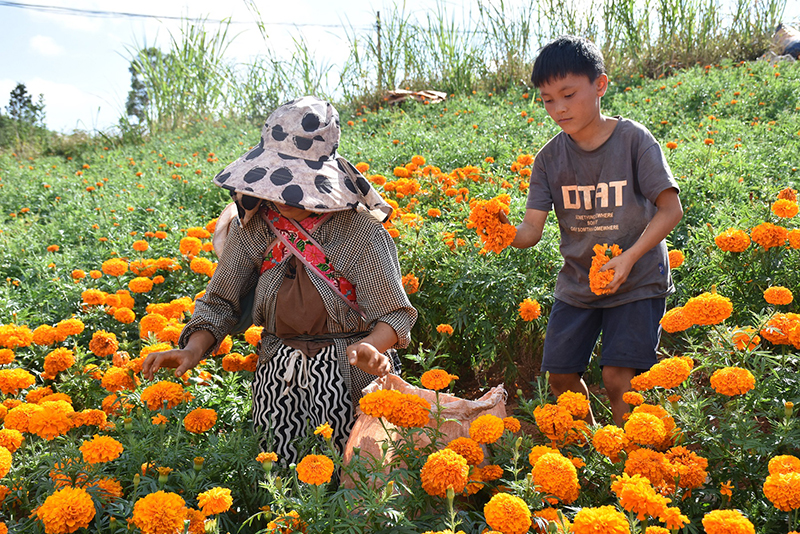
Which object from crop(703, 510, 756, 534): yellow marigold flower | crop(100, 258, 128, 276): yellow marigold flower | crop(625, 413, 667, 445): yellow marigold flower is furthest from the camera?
crop(100, 258, 128, 276): yellow marigold flower

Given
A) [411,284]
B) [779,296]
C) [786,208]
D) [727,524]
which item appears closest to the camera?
[727,524]

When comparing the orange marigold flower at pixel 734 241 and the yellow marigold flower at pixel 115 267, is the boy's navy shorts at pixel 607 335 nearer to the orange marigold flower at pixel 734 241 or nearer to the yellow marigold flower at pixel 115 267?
the orange marigold flower at pixel 734 241

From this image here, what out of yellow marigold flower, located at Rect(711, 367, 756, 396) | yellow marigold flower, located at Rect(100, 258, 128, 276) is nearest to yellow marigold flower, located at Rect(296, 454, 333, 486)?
yellow marigold flower, located at Rect(711, 367, 756, 396)

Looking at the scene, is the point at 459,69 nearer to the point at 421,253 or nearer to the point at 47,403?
the point at 421,253

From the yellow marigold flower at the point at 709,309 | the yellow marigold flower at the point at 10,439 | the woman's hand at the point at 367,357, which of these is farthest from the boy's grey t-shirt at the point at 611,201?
the yellow marigold flower at the point at 10,439

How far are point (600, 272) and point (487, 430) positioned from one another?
0.70 meters

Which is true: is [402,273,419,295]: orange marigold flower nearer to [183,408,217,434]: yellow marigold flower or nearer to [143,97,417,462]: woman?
[143,97,417,462]: woman

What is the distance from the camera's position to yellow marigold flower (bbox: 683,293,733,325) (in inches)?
63.7

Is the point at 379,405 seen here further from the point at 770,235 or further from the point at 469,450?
the point at 770,235

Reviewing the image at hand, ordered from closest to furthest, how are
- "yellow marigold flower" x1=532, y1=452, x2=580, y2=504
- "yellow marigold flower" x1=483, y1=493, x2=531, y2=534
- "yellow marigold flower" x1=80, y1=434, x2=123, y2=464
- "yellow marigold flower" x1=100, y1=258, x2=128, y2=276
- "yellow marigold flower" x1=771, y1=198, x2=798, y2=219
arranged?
"yellow marigold flower" x1=483, y1=493, x2=531, y2=534 → "yellow marigold flower" x1=532, y1=452, x2=580, y2=504 → "yellow marigold flower" x1=80, y1=434, x2=123, y2=464 → "yellow marigold flower" x1=771, y1=198, x2=798, y2=219 → "yellow marigold flower" x1=100, y1=258, x2=128, y2=276

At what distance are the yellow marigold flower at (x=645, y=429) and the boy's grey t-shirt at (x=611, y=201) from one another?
807mm

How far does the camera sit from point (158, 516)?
4.25 feet

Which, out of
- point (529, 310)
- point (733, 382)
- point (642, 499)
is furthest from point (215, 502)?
point (529, 310)

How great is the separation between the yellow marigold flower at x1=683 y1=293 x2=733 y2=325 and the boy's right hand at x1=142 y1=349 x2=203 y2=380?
162 centimetres
